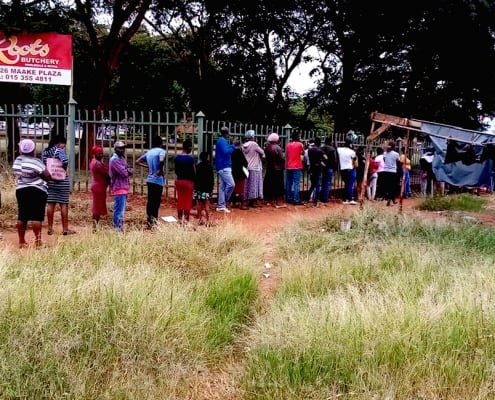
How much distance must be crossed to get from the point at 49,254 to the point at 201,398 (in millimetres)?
2941

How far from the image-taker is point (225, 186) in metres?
11.2

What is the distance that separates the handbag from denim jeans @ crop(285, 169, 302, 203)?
624 cm

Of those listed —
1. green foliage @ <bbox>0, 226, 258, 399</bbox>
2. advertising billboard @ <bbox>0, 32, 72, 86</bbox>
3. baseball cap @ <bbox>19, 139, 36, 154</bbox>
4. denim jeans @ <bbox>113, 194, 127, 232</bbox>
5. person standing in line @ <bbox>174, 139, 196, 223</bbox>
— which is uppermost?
advertising billboard @ <bbox>0, 32, 72, 86</bbox>

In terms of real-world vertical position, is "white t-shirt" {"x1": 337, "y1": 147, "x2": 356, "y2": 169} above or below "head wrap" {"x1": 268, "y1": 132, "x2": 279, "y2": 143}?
below

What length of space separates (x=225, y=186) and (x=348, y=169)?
4.15 m

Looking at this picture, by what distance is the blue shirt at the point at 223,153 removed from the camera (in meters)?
10.7

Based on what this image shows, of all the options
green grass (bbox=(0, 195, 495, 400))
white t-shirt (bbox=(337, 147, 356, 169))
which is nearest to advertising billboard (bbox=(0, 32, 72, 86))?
white t-shirt (bbox=(337, 147, 356, 169))

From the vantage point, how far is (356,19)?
2069 cm

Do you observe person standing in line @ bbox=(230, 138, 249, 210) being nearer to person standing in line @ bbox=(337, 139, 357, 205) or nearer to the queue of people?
the queue of people

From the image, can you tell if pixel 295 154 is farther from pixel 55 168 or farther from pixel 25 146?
pixel 25 146

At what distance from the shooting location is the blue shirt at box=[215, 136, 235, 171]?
10695mm

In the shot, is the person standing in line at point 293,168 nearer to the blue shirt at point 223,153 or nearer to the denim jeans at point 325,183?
the denim jeans at point 325,183

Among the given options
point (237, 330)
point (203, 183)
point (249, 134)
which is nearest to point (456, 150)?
point (249, 134)

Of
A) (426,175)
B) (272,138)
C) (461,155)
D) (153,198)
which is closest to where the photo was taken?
(153,198)
